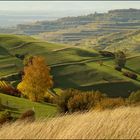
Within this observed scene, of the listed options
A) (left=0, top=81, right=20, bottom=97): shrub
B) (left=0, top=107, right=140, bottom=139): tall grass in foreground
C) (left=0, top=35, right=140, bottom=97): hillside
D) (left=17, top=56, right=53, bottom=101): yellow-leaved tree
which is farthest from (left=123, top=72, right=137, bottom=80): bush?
(left=0, top=107, right=140, bottom=139): tall grass in foreground

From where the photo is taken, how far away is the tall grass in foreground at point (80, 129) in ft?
34.5

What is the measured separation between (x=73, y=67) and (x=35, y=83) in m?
32.6

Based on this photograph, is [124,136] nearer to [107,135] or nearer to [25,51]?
[107,135]

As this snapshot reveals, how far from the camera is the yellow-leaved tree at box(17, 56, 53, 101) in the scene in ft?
343

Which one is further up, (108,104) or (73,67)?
(108,104)

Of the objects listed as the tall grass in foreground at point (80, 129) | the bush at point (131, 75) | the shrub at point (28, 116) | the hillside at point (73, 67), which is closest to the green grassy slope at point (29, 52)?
the hillside at point (73, 67)

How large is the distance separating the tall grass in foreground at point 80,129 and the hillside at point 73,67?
10753cm

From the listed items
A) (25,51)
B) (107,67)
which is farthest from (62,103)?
(25,51)

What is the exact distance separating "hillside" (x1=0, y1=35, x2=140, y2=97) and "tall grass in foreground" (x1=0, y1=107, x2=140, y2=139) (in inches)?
4234

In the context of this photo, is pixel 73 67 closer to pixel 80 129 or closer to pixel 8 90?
pixel 8 90

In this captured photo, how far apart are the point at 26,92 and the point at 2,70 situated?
84.5 feet

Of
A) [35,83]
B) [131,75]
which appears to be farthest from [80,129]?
[131,75]

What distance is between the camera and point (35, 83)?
350 ft

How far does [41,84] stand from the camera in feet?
348
